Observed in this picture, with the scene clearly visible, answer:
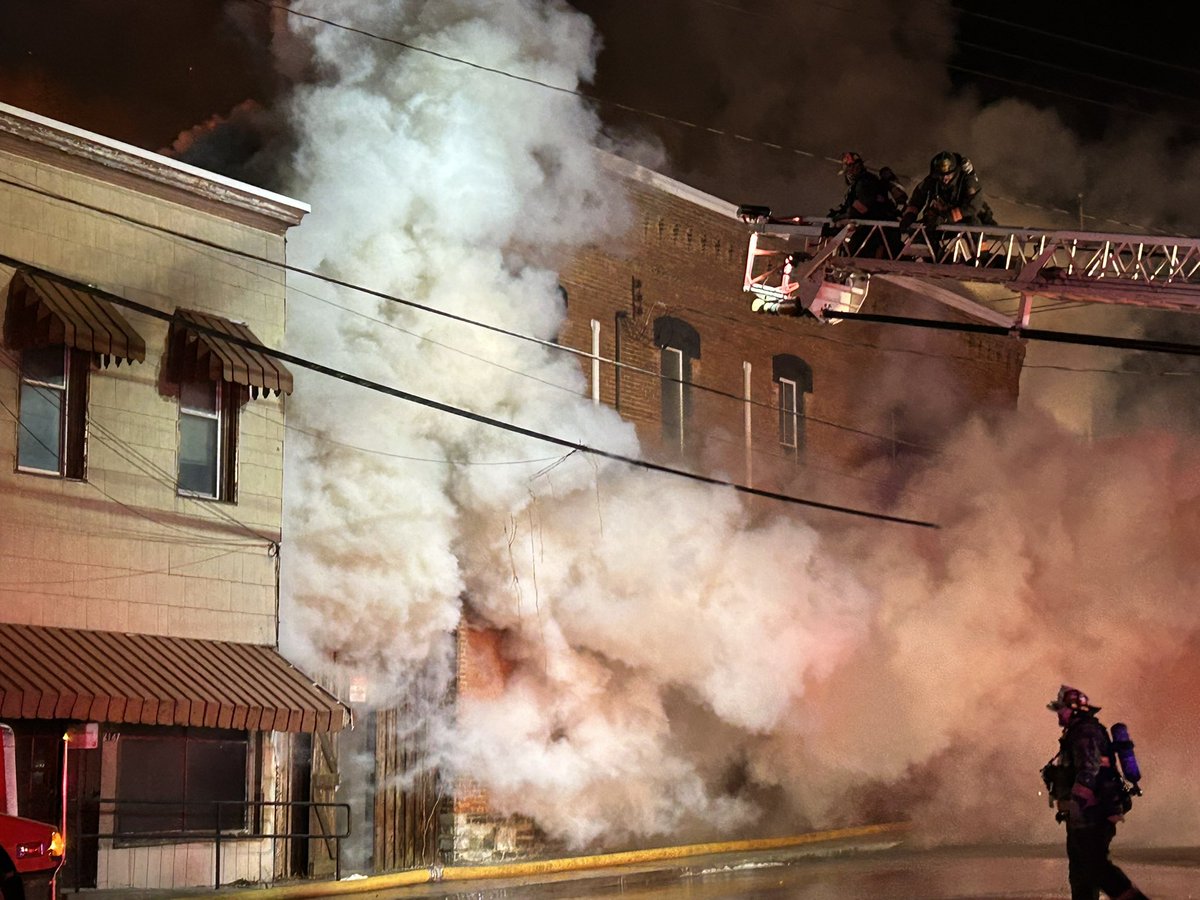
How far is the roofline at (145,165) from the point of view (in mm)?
15836

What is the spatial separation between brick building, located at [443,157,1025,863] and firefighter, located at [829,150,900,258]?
21.3 ft

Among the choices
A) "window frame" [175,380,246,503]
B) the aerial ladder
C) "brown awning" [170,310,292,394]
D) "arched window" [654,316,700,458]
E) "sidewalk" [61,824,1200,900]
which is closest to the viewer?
the aerial ladder

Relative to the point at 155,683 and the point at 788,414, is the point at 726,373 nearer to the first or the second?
the point at 788,414

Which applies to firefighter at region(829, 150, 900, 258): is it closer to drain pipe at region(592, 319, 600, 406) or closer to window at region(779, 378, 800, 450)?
drain pipe at region(592, 319, 600, 406)

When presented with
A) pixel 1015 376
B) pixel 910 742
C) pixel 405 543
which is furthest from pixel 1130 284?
pixel 1015 376

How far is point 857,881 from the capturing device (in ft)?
52.1

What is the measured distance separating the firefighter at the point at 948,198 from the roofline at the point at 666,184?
7221 millimetres

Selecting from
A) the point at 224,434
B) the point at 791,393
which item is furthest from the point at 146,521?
the point at 791,393

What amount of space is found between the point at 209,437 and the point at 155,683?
3.13 meters

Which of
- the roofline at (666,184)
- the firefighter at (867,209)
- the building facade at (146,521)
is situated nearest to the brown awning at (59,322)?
the building facade at (146,521)

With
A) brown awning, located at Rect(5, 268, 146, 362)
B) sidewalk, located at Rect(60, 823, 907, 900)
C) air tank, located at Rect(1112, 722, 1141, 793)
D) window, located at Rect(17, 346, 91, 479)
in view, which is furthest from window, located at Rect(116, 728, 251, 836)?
air tank, located at Rect(1112, 722, 1141, 793)

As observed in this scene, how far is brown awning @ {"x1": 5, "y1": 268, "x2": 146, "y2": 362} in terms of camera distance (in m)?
15.2

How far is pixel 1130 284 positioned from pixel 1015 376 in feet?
53.8

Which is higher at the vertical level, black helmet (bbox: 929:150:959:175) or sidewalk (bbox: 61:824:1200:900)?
black helmet (bbox: 929:150:959:175)
